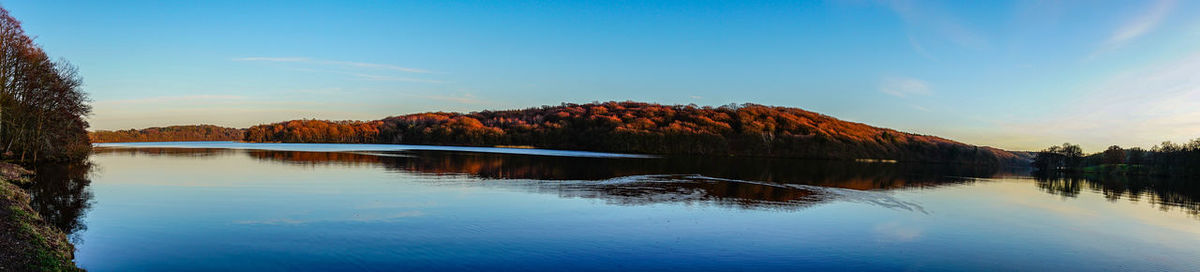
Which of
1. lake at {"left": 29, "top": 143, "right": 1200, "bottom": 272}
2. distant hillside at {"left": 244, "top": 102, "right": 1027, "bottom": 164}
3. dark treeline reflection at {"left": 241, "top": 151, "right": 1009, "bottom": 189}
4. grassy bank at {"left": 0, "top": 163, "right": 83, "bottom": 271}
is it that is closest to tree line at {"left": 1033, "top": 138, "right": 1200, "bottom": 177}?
distant hillside at {"left": 244, "top": 102, "right": 1027, "bottom": 164}

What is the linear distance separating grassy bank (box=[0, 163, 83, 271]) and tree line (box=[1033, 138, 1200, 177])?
3134 inches

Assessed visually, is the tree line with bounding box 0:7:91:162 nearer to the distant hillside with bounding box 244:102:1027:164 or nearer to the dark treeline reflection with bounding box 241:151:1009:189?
the dark treeline reflection with bounding box 241:151:1009:189

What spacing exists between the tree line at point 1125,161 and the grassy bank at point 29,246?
79600 mm

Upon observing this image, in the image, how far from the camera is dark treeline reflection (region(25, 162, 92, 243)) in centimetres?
1177

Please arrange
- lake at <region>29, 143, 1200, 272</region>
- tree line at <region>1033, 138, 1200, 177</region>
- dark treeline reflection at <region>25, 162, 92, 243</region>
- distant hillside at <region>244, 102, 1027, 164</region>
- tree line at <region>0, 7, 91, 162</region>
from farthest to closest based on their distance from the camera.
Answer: distant hillside at <region>244, 102, 1027, 164</region>, tree line at <region>1033, 138, 1200, 177</region>, tree line at <region>0, 7, 91, 162</region>, dark treeline reflection at <region>25, 162, 92, 243</region>, lake at <region>29, 143, 1200, 272</region>

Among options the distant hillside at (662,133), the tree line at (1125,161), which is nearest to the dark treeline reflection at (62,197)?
the distant hillside at (662,133)

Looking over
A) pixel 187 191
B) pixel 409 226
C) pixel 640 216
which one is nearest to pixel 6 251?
pixel 409 226

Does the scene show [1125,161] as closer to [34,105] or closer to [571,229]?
[571,229]

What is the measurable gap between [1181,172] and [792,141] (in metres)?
47.1

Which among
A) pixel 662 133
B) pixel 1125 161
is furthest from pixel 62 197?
pixel 1125 161

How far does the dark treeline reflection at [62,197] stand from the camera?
11773mm

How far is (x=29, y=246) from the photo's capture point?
750 centimetres

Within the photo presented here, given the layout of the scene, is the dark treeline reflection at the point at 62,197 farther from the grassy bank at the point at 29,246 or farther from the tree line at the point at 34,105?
the tree line at the point at 34,105

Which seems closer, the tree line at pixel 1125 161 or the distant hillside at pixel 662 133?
the tree line at pixel 1125 161
